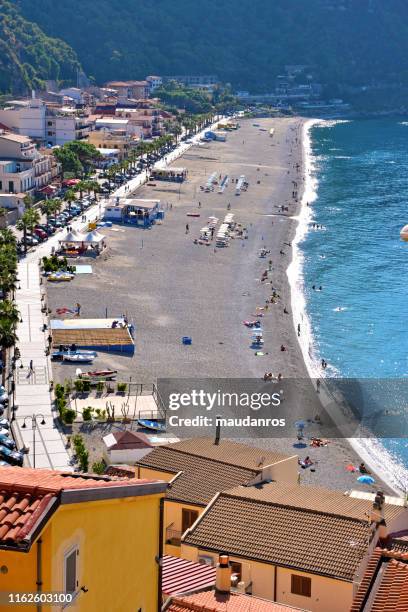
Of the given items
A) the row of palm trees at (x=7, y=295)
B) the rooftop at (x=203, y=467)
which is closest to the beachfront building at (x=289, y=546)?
the rooftop at (x=203, y=467)

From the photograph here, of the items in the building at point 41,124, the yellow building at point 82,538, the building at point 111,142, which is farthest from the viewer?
the building at point 111,142

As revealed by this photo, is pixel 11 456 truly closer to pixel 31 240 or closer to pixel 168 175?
pixel 31 240

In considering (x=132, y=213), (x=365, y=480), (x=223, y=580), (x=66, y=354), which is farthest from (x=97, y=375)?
(x=132, y=213)

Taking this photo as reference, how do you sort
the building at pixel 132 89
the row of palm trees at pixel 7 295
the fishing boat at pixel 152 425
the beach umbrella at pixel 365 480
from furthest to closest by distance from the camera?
the building at pixel 132 89
the row of palm trees at pixel 7 295
the fishing boat at pixel 152 425
the beach umbrella at pixel 365 480

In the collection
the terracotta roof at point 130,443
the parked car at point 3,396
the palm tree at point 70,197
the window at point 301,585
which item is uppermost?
the window at point 301,585

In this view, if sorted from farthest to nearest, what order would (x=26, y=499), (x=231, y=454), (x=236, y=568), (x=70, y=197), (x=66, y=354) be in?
(x=70, y=197) < (x=66, y=354) < (x=231, y=454) < (x=236, y=568) < (x=26, y=499)

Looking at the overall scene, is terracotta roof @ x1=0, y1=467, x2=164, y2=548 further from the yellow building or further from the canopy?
the canopy

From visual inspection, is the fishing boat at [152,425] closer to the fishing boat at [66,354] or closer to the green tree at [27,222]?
the fishing boat at [66,354]
